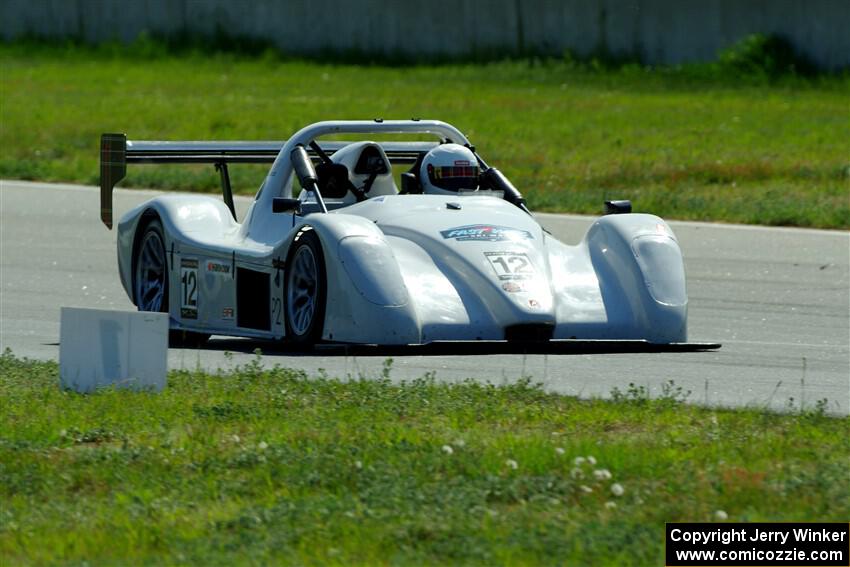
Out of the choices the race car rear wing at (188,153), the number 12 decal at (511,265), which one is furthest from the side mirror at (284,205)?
the number 12 decal at (511,265)

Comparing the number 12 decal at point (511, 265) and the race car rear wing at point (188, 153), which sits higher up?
the race car rear wing at point (188, 153)

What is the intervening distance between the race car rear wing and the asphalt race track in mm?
1076

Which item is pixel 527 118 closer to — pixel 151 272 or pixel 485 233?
pixel 151 272

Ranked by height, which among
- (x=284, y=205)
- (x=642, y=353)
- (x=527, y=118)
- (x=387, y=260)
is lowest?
(x=527, y=118)

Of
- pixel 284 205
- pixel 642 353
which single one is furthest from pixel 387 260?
pixel 642 353

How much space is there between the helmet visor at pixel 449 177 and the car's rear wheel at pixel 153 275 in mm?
1813

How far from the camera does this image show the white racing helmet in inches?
425

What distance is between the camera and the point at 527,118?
25000mm

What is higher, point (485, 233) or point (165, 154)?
point (165, 154)

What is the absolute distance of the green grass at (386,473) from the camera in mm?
5152

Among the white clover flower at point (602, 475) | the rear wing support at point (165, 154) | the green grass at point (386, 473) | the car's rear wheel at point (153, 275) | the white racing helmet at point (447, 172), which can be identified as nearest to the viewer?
the green grass at point (386, 473)

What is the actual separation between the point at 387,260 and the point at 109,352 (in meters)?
1.88

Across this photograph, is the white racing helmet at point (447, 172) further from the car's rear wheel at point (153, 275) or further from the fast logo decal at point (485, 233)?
the car's rear wheel at point (153, 275)

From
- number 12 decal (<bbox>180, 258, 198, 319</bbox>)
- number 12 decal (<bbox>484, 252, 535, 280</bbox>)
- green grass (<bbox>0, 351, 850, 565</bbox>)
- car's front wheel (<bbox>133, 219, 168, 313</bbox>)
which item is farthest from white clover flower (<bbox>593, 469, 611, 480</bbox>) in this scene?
car's front wheel (<bbox>133, 219, 168, 313</bbox>)
